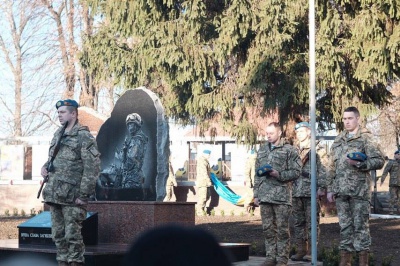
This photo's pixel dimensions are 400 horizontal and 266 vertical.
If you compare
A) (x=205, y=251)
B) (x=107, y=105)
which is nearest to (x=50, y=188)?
(x=205, y=251)

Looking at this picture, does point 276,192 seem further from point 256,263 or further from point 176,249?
point 176,249

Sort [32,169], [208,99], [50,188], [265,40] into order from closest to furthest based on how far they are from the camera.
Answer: [50,188] < [265,40] < [208,99] < [32,169]

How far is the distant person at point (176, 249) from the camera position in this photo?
189 cm

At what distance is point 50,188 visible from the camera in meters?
9.94

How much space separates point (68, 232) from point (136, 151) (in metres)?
3.46

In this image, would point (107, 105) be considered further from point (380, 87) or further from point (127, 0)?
point (380, 87)

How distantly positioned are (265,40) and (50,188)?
9895mm

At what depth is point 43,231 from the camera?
12055mm

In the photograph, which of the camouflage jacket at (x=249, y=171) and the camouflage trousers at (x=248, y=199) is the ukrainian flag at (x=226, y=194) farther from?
the camouflage jacket at (x=249, y=171)

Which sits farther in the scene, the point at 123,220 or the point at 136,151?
the point at 136,151

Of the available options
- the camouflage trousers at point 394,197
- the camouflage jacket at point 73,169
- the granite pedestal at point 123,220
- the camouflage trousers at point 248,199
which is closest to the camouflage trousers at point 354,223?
the granite pedestal at point 123,220

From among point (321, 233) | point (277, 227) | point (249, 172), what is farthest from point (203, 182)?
point (277, 227)

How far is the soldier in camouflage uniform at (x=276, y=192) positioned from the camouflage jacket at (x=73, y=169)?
2346 mm

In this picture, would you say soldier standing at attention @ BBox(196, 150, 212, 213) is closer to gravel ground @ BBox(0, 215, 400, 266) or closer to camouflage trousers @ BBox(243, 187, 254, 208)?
camouflage trousers @ BBox(243, 187, 254, 208)
